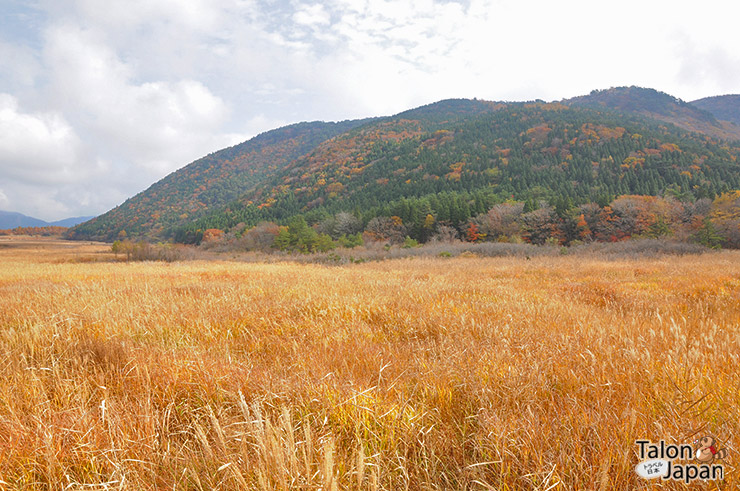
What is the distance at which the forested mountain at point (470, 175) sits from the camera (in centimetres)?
6262

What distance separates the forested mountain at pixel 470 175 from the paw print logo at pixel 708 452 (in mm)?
52370

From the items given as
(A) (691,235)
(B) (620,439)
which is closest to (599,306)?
(B) (620,439)

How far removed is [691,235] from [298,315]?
4608 cm

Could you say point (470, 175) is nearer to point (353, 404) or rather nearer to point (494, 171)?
point (494, 171)

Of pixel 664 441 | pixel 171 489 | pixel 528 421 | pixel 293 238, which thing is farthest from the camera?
pixel 293 238

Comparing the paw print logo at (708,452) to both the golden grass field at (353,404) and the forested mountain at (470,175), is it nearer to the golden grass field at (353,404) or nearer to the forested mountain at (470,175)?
the golden grass field at (353,404)

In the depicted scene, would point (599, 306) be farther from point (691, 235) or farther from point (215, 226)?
point (215, 226)

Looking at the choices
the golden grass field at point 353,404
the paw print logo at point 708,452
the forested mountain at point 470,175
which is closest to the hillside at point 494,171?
the forested mountain at point 470,175

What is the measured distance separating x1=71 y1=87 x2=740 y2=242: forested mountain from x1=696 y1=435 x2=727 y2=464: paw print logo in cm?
5237

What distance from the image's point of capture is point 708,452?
1302 millimetres

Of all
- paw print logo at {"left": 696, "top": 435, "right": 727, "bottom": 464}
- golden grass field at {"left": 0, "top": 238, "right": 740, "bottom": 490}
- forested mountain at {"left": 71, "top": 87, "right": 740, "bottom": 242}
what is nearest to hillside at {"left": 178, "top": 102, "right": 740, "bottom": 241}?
forested mountain at {"left": 71, "top": 87, "right": 740, "bottom": 242}

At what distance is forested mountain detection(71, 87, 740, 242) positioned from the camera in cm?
6262

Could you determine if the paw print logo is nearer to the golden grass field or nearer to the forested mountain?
the golden grass field

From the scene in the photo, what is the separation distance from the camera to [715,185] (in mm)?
61000
